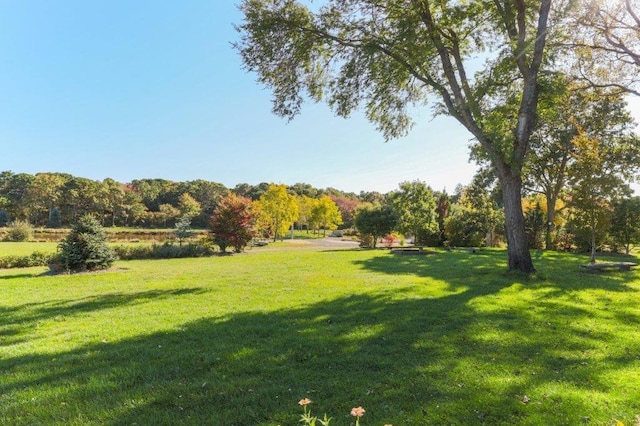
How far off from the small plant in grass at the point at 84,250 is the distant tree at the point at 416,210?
64.3 feet

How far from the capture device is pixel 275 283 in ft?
34.4

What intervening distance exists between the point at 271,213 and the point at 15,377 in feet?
109

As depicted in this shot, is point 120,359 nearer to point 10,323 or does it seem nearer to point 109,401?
point 109,401

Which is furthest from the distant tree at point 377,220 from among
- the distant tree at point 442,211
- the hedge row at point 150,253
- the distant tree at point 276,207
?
the distant tree at point 276,207

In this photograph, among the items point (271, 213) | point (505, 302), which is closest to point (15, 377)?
point (505, 302)

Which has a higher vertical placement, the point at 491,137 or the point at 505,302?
the point at 491,137

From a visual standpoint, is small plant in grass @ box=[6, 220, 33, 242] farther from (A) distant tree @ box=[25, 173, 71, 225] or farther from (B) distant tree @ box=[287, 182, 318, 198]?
(B) distant tree @ box=[287, 182, 318, 198]

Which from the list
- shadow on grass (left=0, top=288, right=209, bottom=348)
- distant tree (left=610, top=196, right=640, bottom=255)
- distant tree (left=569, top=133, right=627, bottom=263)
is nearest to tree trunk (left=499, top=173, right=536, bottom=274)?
distant tree (left=569, top=133, right=627, bottom=263)

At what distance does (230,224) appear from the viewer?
23500mm

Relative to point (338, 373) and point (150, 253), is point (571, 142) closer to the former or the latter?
point (338, 373)

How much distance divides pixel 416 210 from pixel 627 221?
1299 centimetres

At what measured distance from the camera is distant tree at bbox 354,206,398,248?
27.1m

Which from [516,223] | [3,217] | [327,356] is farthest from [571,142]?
[3,217]

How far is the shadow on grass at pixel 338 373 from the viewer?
3.21 m
